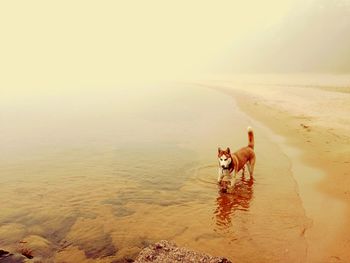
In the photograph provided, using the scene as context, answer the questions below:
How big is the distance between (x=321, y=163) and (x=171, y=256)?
1283cm

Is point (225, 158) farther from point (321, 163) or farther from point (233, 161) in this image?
point (321, 163)

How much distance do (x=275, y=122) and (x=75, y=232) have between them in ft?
75.2

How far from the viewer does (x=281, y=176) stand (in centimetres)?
1770

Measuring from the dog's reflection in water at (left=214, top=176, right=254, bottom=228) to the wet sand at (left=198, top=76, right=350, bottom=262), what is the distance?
213 centimetres

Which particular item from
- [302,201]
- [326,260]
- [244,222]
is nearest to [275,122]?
[302,201]

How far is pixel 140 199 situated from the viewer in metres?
15.6

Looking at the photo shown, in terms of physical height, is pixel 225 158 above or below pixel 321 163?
above

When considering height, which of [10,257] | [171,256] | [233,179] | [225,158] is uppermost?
[225,158]

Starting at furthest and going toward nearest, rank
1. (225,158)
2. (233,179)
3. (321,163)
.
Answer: (321,163)
(233,179)
(225,158)

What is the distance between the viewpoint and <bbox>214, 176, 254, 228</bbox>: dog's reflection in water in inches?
524

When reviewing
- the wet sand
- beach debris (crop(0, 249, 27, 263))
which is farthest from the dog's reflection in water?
beach debris (crop(0, 249, 27, 263))

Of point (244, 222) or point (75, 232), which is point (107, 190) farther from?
point (244, 222)

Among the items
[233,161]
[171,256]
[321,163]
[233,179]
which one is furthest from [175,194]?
[321,163]

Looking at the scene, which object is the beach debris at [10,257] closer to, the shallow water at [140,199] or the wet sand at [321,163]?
the shallow water at [140,199]
